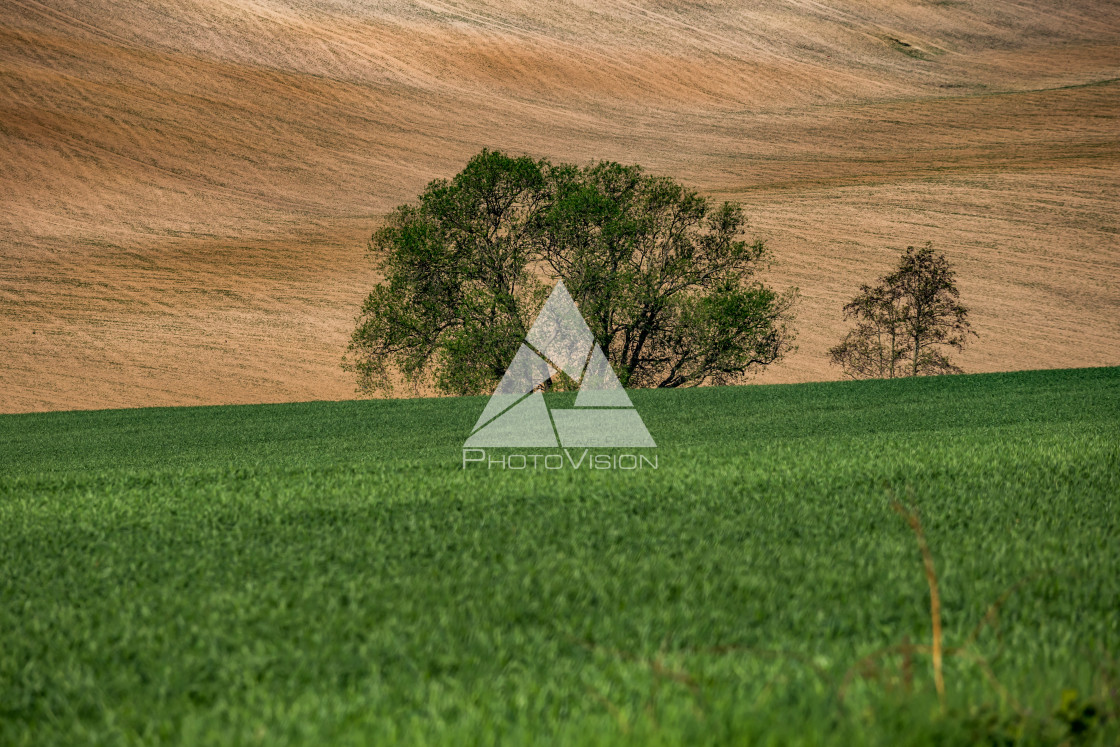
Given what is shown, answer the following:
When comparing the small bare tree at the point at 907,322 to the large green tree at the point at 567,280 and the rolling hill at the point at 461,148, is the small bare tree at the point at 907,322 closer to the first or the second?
the rolling hill at the point at 461,148

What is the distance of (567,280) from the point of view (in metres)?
24.8

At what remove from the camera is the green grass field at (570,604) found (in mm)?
1858

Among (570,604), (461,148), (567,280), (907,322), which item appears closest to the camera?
(570,604)

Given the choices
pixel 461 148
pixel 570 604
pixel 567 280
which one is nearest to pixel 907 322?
pixel 567 280

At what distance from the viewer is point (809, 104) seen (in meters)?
76.7

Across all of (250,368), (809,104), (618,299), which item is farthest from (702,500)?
(809,104)

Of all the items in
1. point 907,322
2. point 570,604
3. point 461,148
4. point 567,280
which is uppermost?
point 461,148

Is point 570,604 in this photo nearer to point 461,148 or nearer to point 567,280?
point 567,280

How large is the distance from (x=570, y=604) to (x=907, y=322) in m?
30.3

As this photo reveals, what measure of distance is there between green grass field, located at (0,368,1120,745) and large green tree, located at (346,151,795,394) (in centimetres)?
1801

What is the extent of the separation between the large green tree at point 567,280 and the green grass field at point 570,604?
18.0 m

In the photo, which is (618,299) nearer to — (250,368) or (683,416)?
(683,416)

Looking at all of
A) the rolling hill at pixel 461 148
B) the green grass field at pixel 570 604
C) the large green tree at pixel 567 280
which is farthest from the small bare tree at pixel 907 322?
the green grass field at pixel 570 604

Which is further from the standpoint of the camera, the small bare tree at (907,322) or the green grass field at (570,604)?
the small bare tree at (907,322)
